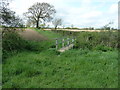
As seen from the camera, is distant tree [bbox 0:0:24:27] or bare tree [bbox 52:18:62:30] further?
bare tree [bbox 52:18:62:30]

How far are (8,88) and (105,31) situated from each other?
11032mm

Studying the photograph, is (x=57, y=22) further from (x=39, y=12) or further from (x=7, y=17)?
(x=7, y=17)

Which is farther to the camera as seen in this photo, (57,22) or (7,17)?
(57,22)

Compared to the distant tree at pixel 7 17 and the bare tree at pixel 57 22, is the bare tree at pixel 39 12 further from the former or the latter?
the distant tree at pixel 7 17

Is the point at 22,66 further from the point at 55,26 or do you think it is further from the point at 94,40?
the point at 55,26

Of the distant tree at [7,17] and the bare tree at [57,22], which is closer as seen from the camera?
the distant tree at [7,17]

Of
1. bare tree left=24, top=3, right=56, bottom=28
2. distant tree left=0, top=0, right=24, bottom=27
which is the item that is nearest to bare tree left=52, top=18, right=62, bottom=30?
bare tree left=24, top=3, right=56, bottom=28

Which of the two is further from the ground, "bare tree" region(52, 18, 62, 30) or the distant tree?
"bare tree" region(52, 18, 62, 30)

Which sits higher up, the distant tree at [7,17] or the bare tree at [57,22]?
the bare tree at [57,22]

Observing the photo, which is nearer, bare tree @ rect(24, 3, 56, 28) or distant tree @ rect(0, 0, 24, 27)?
distant tree @ rect(0, 0, 24, 27)

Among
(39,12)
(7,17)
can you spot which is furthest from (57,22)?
(7,17)

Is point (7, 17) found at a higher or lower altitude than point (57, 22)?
lower

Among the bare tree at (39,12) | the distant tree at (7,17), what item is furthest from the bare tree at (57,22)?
the distant tree at (7,17)

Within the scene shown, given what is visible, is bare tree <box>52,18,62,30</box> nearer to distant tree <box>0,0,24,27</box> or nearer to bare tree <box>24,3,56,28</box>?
bare tree <box>24,3,56,28</box>
